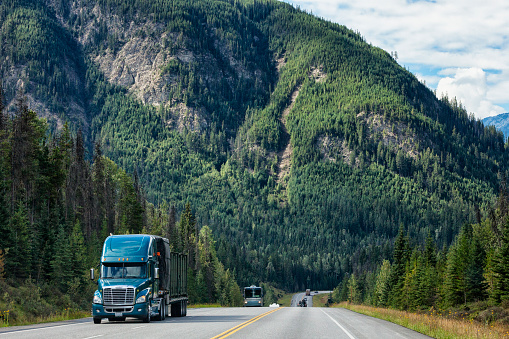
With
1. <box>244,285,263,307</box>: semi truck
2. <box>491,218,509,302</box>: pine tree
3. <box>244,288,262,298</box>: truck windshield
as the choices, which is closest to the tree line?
<box>491,218,509,302</box>: pine tree

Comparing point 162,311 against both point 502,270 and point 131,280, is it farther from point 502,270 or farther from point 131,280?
point 502,270

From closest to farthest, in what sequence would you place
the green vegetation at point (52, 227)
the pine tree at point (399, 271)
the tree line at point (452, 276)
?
the green vegetation at point (52, 227)
the tree line at point (452, 276)
the pine tree at point (399, 271)

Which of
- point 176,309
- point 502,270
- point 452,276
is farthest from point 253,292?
point 176,309

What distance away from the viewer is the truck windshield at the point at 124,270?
97.2ft

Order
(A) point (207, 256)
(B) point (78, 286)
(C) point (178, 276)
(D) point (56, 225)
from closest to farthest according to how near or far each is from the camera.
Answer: (C) point (178, 276)
(B) point (78, 286)
(D) point (56, 225)
(A) point (207, 256)

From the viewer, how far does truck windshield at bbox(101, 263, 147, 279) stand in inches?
1166

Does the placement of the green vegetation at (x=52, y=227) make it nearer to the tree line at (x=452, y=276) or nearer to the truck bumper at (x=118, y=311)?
the truck bumper at (x=118, y=311)

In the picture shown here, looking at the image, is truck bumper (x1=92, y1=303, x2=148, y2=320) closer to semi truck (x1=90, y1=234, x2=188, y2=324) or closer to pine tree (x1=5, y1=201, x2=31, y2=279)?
semi truck (x1=90, y1=234, x2=188, y2=324)

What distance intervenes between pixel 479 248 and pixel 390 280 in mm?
22447

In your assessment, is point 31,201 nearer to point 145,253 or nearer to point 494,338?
point 145,253

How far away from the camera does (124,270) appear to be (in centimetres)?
2973

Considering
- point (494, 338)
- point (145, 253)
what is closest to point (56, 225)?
point (145, 253)

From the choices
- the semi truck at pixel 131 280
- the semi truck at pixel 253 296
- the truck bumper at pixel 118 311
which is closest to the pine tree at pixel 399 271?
the semi truck at pixel 253 296

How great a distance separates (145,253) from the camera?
99.1ft
